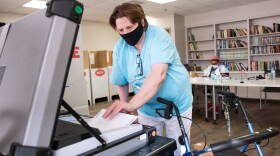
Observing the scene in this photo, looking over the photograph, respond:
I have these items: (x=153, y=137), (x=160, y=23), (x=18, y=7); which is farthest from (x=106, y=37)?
(x=153, y=137)

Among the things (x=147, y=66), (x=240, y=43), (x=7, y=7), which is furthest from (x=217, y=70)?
(x=7, y=7)

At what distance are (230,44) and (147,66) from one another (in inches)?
238

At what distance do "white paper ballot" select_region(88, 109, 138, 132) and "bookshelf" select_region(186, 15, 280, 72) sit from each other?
6.17 m

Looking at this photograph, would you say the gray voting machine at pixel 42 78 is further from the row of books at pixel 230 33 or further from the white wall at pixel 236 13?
the row of books at pixel 230 33

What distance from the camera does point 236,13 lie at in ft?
21.1

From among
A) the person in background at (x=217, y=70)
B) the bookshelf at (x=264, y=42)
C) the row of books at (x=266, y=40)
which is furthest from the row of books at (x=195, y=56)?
the person in background at (x=217, y=70)

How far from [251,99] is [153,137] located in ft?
19.7

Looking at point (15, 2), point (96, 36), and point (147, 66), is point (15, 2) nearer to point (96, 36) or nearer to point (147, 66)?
point (96, 36)

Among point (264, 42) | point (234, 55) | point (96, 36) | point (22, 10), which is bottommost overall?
point (234, 55)

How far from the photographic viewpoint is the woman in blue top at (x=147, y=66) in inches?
41.1

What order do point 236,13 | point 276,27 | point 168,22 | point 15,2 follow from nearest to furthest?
point 15,2
point 276,27
point 236,13
point 168,22

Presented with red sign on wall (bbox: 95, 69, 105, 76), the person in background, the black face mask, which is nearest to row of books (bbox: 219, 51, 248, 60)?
the person in background

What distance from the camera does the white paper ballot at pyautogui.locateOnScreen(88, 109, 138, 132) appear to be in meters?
0.75

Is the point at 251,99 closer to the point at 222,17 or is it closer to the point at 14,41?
the point at 222,17
